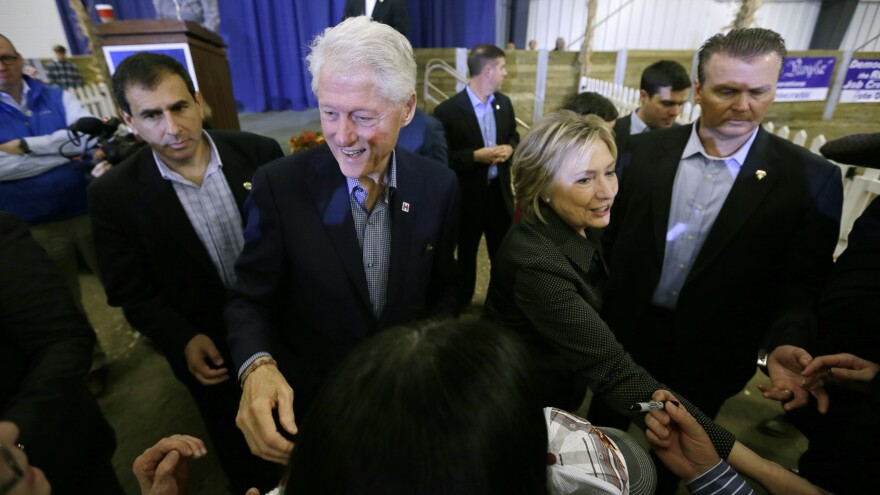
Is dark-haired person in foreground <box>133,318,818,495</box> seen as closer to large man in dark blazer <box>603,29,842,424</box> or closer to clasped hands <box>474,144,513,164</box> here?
large man in dark blazer <box>603,29,842,424</box>

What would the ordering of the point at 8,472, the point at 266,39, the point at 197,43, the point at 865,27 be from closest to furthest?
the point at 8,472, the point at 197,43, the point at 266,39, the point at 865,27

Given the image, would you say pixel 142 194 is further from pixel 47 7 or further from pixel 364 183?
pixel 47 7

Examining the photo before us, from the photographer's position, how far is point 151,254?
1.57 metres

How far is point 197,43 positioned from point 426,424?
3582 millimetres

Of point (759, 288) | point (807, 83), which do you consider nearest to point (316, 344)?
point (759, 288)

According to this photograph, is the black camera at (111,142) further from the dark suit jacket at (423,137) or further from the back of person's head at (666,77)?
the back of person's head at (666,77)

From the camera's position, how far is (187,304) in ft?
5.44

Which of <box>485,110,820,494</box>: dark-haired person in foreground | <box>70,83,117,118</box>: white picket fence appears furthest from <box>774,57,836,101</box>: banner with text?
<box>70,83,117,118</box>: white picket fence

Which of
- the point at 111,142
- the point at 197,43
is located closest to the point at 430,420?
the point at 111,142

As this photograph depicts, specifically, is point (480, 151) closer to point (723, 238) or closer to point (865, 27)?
point (723, 238)

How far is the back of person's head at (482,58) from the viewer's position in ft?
10.7

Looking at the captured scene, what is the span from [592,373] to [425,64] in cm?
755

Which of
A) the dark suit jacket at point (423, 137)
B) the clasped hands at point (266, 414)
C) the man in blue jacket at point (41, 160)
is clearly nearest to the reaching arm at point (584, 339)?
the clasped hands at point (266, 414)

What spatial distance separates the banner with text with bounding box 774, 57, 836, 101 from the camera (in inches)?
297
